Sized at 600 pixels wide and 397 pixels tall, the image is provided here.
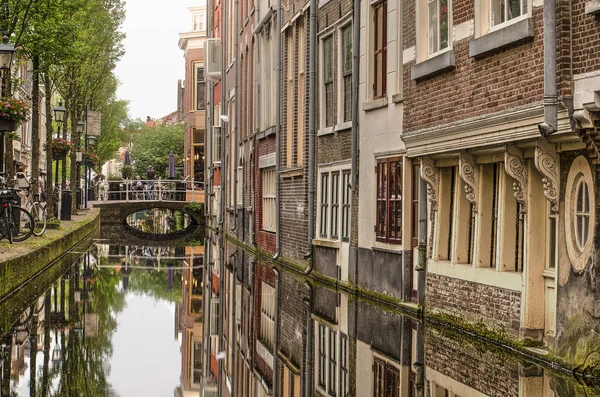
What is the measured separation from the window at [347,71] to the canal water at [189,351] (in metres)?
3.56

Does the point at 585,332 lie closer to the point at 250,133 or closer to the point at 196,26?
the point at 250,133

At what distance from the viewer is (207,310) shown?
15.5 metres

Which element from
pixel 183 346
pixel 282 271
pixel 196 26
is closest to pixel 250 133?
pixel 282 271

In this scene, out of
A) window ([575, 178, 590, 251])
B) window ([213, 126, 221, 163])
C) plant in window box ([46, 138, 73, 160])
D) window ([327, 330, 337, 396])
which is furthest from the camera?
window ([213, 126, 221, 163])

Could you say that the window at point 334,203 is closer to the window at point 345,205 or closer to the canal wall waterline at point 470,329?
the window at point 345,205

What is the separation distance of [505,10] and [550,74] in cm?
208

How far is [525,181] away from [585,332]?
235 cm

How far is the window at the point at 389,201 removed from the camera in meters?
16.3

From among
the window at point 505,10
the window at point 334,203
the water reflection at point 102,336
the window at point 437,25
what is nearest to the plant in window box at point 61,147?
the water reflection at point 102,336

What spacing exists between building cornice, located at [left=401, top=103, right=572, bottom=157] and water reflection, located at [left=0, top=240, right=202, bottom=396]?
3.64 meters

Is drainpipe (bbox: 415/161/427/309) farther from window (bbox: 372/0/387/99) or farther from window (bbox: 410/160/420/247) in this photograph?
window (bbox: 372/0/387/99)

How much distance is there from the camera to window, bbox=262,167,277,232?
28.1 meters

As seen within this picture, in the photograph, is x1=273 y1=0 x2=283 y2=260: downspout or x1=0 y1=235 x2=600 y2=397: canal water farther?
x1=273 y1=0 x2=283 y2=260: downspout

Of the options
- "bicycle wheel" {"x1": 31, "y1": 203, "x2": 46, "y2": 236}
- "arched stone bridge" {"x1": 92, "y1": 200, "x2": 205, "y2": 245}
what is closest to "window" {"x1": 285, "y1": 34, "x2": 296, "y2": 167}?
"bicycle wheel" {"x1": 31, "y1": 203, "x2": 46, "y2": 236}
